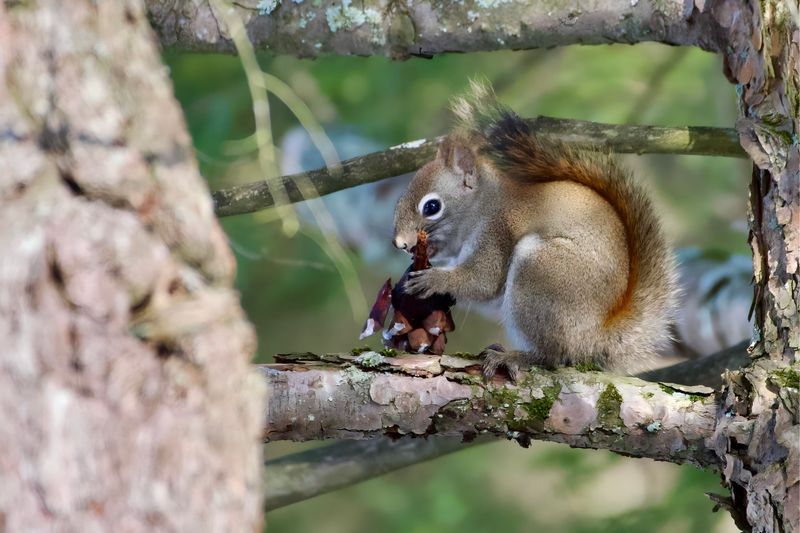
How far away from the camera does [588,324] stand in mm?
2000

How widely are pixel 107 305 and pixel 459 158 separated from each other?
5.48ft

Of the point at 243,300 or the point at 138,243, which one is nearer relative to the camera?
the point at 138,243

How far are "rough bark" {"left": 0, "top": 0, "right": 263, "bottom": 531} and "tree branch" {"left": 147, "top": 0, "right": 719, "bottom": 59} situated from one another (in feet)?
3.99

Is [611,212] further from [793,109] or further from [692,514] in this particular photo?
[692,514]

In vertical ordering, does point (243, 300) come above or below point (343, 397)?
above

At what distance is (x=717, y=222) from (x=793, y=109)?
2721 mm

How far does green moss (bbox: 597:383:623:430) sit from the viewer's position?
1.64 m

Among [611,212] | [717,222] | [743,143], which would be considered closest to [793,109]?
[743,143]

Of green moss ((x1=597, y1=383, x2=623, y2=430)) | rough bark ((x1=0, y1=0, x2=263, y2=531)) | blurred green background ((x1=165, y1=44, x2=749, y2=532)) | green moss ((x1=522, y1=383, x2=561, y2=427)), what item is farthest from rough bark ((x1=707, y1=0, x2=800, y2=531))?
blurred green background ((x1=165, y1=44, x2=749, y2=532))

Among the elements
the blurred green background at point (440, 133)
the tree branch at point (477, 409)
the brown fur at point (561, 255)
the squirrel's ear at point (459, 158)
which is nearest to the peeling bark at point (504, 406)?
the tree branch at point (477, 409)

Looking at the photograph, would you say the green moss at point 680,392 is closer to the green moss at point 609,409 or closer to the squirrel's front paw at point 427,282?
the green moss at point 609,409

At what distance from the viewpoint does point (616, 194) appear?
2107 mm

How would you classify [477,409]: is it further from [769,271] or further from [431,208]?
[431,208]

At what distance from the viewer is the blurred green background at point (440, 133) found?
3.25 metres
